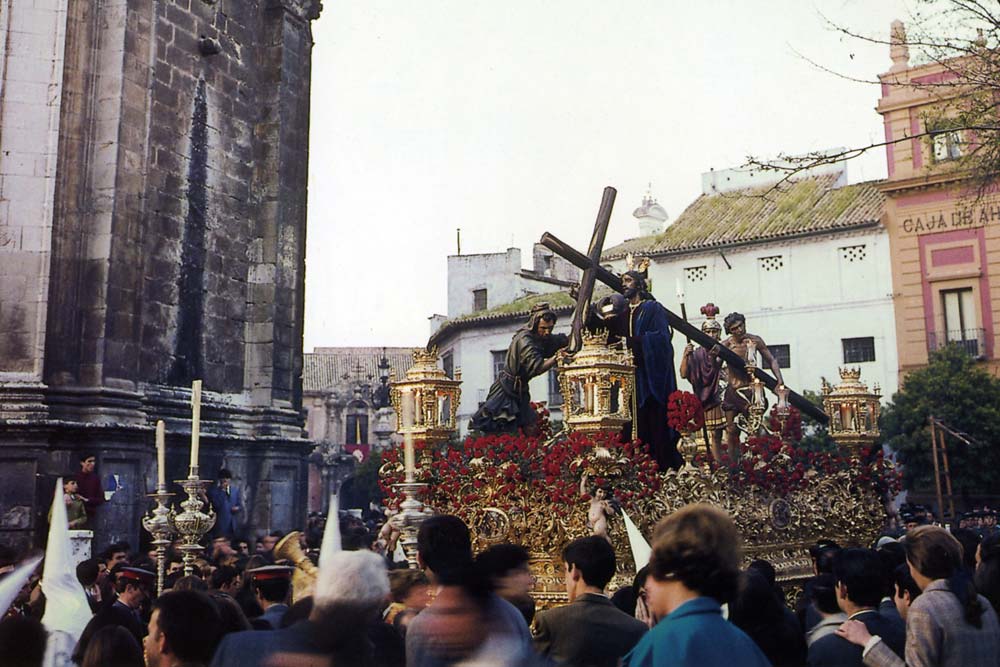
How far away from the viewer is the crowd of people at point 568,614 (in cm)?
292

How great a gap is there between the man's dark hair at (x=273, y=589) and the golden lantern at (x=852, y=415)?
26.2 ft

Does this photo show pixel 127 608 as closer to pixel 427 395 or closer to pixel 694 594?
pixel 694 594

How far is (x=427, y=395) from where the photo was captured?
10.0 meters

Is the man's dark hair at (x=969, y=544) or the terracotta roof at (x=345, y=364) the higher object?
the terracotta roof at (x=345, y=364)

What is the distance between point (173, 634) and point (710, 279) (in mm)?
35206

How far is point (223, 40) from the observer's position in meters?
15.7

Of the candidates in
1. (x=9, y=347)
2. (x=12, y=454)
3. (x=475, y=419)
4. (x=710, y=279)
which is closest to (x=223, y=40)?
(x=9, y=347)

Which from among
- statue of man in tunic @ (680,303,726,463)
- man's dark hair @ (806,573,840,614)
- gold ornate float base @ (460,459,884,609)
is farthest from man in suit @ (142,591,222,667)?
statue of man in tunic @ (680,303,726,463)

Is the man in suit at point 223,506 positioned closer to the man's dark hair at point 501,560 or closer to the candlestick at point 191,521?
the candlestick at point 191,521

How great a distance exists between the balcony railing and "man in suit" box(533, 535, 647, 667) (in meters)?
29.5

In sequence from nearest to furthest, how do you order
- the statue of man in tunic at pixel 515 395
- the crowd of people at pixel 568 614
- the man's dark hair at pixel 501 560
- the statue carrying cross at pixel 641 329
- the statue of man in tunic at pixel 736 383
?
the crowd of people at pixel 568 614
the man's dark hair at pixel 501 560
the statue carrying cross at pixel 641 329
the statue of man in tunic at pixel 515 395
the statue of man in tunic at pixel 736 383

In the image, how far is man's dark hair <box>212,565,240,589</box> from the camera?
697cm

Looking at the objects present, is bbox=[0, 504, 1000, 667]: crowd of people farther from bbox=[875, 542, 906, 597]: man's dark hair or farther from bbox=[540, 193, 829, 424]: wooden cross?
bbox=[540, 193, 829, 424]: wooden cross

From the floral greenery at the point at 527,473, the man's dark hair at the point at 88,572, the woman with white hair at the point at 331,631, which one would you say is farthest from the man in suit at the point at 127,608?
the floral greenery at the point at 527,473
